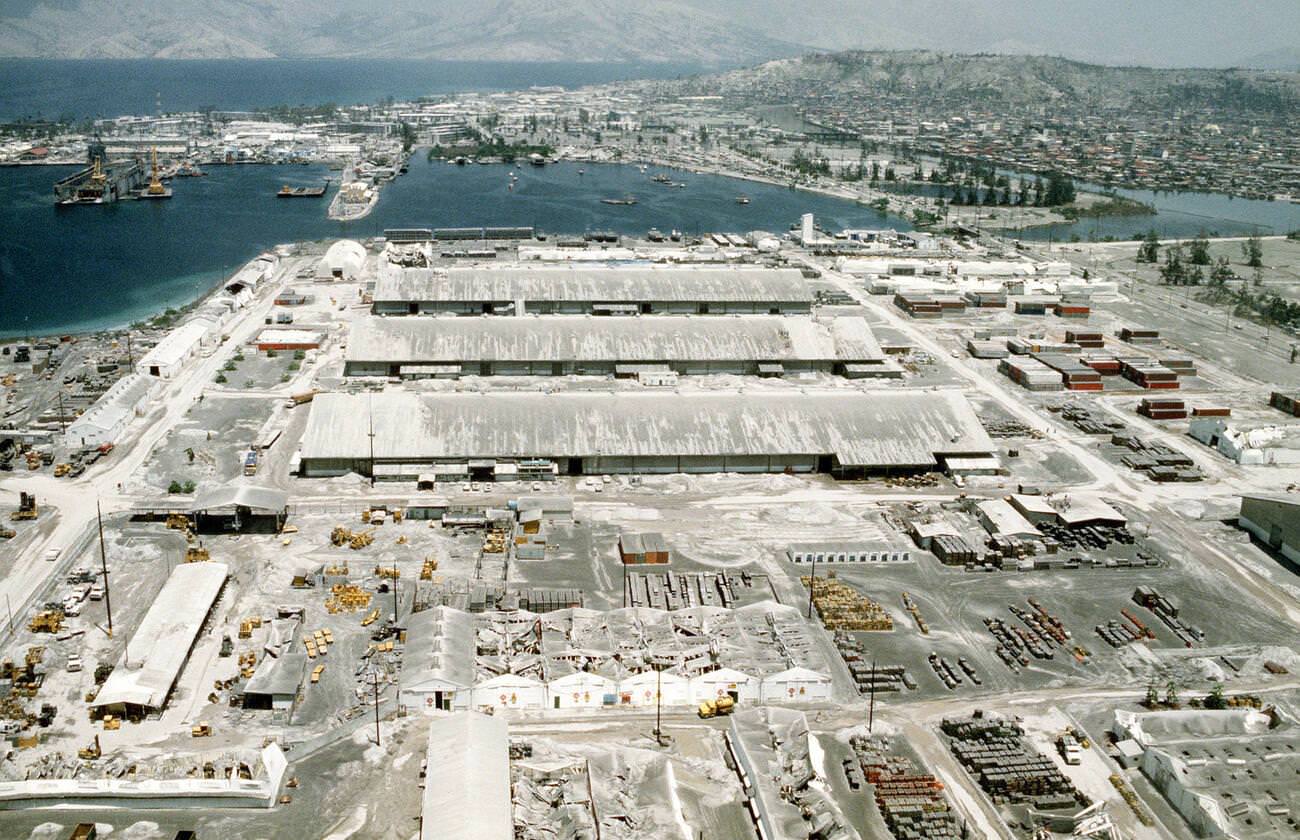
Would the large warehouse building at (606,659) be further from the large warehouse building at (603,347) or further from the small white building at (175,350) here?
the small white building at (175,350)

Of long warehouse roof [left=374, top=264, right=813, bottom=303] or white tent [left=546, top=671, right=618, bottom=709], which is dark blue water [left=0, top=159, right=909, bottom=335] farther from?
white tent [left=546, top=671, right=618, bottom=709]

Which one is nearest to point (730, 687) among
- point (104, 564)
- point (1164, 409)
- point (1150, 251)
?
point (104, 564)

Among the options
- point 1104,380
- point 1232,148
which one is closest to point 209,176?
point 1104,380

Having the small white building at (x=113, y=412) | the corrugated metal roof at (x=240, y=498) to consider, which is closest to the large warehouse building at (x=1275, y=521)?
the corrugated metal roof at (x=240, y=498)

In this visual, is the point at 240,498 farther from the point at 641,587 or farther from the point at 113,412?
the point at 641,587

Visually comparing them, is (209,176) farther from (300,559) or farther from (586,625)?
(586,625)

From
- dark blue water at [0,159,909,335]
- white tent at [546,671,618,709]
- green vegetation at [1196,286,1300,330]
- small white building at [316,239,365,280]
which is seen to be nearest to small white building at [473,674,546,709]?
white tent at [546,671,618,709]
